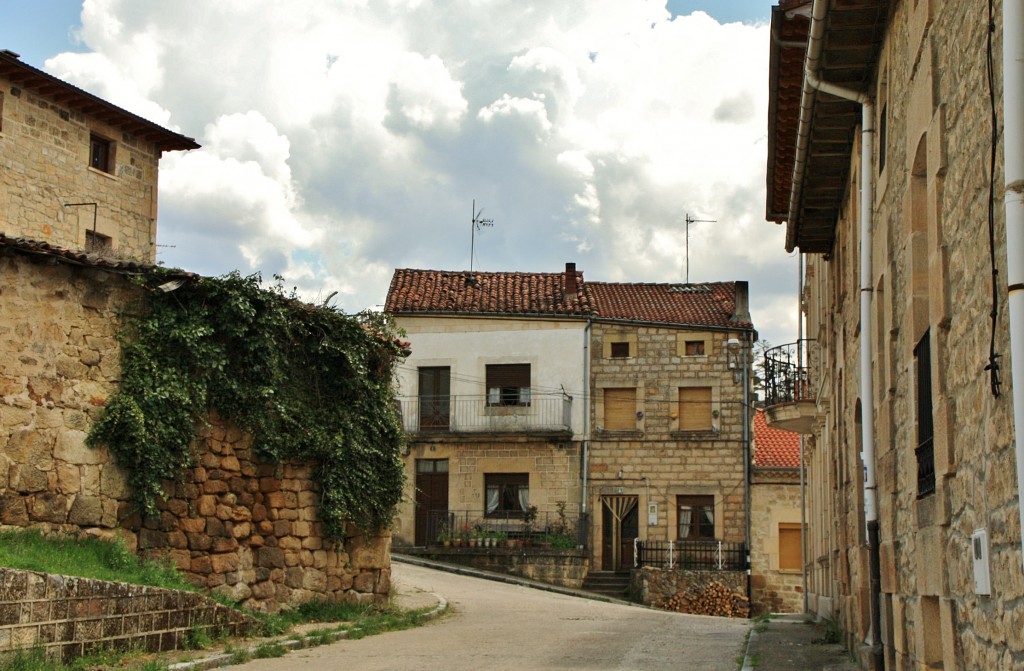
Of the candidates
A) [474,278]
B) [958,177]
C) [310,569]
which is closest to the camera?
[958,177]

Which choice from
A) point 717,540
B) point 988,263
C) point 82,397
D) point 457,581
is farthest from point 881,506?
point 717,540

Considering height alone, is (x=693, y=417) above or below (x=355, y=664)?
above

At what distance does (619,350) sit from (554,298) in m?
2.56

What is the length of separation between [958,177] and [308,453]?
11.2 metres

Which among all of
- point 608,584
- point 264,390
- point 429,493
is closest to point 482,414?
point 429,493

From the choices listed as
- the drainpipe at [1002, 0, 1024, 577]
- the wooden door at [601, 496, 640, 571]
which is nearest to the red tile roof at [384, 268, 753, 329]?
the wooden door at [601, 496, 640, 571]

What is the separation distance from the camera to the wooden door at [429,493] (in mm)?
34562

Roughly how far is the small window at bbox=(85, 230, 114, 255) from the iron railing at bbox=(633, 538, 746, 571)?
1542cm

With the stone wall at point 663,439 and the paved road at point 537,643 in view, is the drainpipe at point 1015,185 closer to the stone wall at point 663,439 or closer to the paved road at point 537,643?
the paved road at point 537,643

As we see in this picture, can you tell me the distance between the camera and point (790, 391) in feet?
71.5

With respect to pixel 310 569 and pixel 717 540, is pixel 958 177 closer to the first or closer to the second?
pixel 310 569

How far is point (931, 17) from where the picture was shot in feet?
23.2

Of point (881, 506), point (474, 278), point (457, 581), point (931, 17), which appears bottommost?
point (457, 581)

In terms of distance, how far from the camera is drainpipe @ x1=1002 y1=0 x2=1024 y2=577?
460cm
